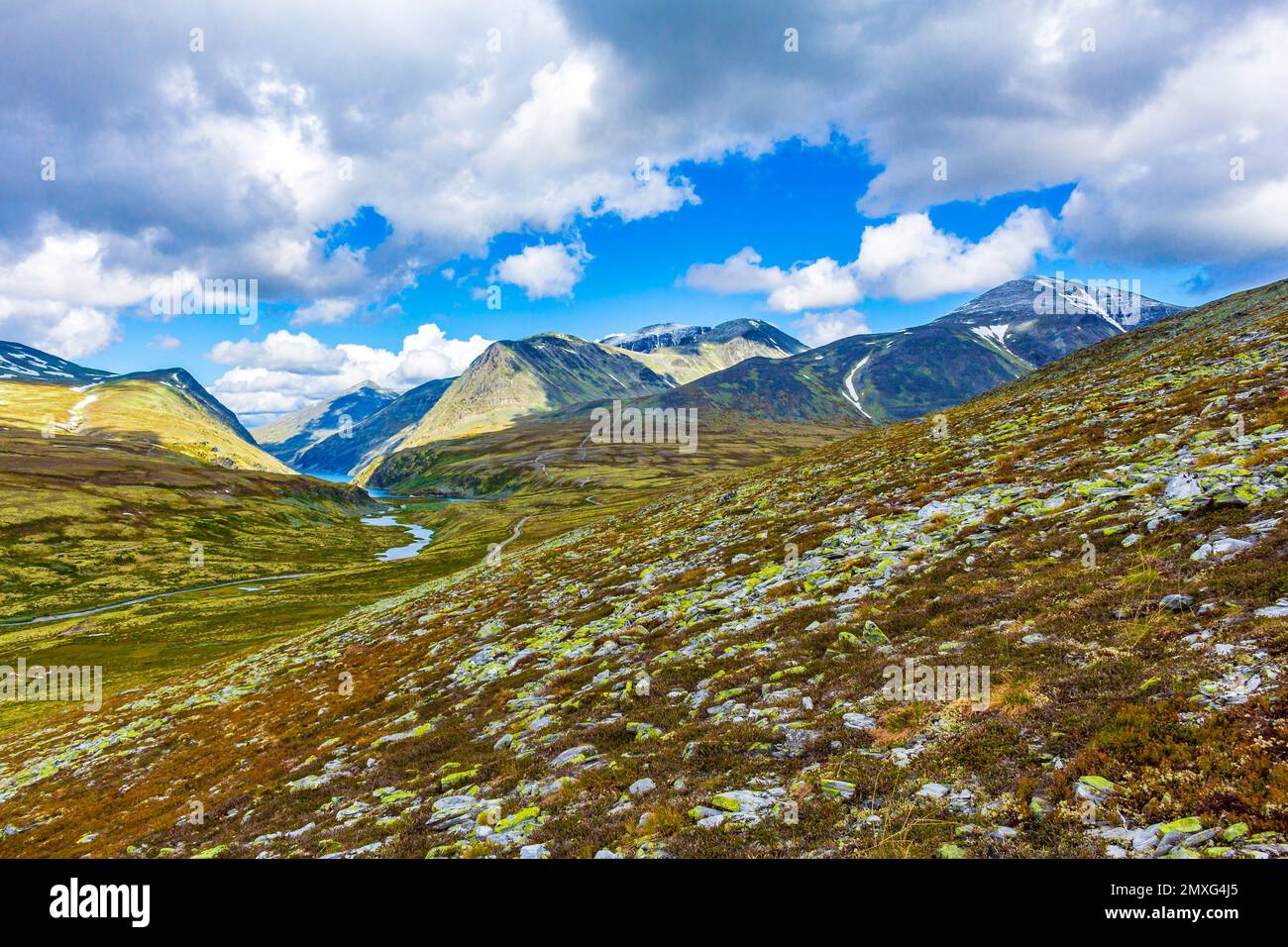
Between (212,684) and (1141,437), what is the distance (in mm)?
57408

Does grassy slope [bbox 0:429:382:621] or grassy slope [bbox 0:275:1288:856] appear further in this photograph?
grassy slope [bbox 0:429:382:621]

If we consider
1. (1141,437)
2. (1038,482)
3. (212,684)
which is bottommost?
(212,684)

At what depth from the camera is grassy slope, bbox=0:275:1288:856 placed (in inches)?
287

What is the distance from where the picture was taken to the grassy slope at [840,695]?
23.9 ft

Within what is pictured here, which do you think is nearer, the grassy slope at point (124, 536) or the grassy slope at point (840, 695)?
the grassy slope at point (840, 695)

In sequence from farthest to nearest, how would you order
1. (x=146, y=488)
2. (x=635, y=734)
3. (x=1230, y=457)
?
(x=146, y=488), (x=1230, y=457), (x=635, y=734)

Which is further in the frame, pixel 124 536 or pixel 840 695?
pixel 124 536

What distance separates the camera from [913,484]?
95.7 ft

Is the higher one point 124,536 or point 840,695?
point 840,695

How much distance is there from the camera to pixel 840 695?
11.5 meters
